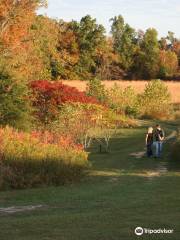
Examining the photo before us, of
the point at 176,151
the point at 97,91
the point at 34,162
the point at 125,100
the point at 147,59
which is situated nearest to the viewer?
the point at 34,162

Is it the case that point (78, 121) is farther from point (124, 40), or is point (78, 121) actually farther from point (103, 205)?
point (124, 40)

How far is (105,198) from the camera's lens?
13.6m

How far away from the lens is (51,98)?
33875 mm

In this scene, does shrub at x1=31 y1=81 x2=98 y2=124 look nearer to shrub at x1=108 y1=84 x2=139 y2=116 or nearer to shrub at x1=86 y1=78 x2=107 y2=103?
shrub at x1=108 y1=84 x2=139 y2=116

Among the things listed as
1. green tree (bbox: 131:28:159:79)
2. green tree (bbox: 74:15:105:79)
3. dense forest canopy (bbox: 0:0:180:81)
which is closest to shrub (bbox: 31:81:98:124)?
dense forest canopy (bbox: 0:0:180:81)

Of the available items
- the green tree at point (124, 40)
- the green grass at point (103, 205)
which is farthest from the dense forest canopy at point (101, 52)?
the green grass at point (103, 205)

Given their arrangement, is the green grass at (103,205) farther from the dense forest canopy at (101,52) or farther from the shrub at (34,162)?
the dense forest canopy at (101,52)

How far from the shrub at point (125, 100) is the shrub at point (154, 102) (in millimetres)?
1147

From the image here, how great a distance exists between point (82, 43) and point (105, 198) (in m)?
72.6

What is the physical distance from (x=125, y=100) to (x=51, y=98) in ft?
49.8

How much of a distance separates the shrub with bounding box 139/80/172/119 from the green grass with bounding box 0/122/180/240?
84.7ft

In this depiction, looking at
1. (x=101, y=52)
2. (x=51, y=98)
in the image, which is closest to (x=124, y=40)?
(x=101, y=52)

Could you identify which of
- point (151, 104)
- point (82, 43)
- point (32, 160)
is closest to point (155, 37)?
point (82, 43)

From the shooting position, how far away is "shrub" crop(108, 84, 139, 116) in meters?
47.2
